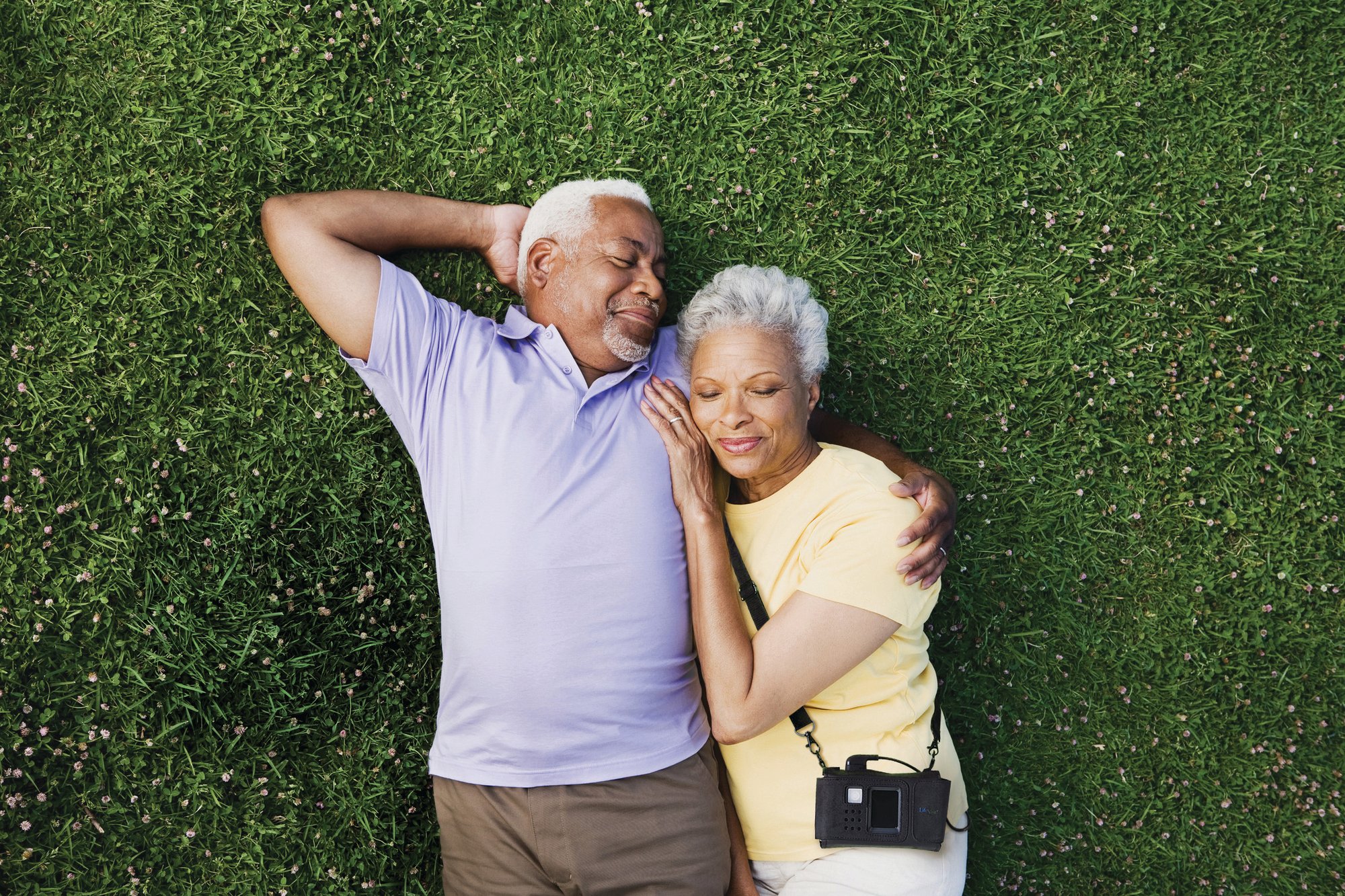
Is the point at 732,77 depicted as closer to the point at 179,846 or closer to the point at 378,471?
the point at 378,471

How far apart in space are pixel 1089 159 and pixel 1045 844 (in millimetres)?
3580

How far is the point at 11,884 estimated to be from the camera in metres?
3.49

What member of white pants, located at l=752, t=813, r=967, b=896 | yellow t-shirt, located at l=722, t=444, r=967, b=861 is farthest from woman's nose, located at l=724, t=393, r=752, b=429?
white pants, located at l=752, t=813, r=967, b=896

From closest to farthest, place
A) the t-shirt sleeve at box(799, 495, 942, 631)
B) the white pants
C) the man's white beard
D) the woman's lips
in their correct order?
the t-shirt sleeve at box(799, 495, 942, 631) < the white pants < the woman's lips < the man's white beard

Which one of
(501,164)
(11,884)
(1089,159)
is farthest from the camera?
(1089,159)

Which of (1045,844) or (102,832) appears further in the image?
(1045,844)

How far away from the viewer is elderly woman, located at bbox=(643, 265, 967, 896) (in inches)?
119

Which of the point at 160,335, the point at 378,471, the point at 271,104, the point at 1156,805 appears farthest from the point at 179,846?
the point at 1156,805

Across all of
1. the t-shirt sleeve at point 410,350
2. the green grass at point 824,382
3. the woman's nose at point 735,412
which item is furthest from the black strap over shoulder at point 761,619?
the t-shirt sleeve at point 410,350

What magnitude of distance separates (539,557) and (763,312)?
4.36 ft

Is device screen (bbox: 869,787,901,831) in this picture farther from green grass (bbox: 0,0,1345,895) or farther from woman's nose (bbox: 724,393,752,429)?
woman's nose (bbox: 724,393,752,429)

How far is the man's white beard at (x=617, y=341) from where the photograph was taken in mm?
3465

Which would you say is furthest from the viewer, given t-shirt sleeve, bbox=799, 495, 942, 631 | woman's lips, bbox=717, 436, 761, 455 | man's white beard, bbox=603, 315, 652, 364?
man's white beard, bbox=603, 315, 652, 364

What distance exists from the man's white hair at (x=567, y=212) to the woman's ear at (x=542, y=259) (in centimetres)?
2
